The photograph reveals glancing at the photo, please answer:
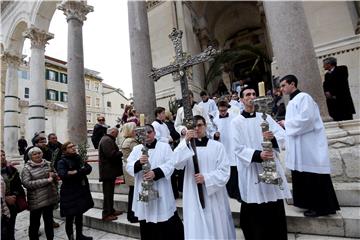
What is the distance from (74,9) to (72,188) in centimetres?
817

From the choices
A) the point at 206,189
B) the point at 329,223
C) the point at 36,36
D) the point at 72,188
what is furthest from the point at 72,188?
the point at 36,36

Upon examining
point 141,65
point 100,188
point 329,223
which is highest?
point 141,65

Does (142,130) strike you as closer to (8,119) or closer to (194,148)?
(194,148)

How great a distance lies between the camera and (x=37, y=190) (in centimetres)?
445

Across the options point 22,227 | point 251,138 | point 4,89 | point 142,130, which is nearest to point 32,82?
point 4,89

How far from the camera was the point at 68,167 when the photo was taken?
4.31 metres

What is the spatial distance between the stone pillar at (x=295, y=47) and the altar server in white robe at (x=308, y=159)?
1.14m

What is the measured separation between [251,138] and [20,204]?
14.1 ft

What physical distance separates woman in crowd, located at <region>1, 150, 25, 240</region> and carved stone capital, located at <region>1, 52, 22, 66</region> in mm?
12640

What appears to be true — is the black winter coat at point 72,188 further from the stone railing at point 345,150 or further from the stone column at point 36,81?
the stone column at point 36,81

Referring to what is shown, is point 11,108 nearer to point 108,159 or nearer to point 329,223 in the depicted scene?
point 108,159

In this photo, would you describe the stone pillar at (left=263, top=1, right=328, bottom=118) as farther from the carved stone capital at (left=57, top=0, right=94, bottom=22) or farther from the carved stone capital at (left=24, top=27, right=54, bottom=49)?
the carved stone capital at (left=24, top=27, right=54, bottom=49)

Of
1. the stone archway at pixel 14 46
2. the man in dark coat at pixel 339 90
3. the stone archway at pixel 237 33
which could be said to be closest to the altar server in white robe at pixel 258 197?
the man in dark coat at pixel 339 90

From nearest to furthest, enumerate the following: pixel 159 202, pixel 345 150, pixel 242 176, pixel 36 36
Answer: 1. pixel 242 176
2. pixel 159 202
3. pixel 345 150
4. pixel 36 36
